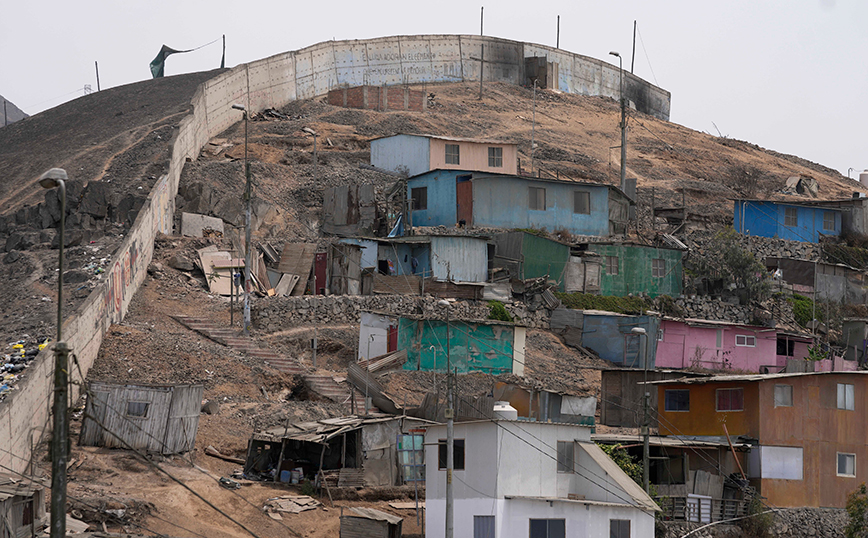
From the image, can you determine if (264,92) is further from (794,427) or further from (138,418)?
(794,427)

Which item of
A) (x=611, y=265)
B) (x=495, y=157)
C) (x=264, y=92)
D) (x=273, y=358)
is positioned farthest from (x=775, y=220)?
(x=264, y=92)

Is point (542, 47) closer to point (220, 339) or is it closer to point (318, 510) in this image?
point (220, 339)

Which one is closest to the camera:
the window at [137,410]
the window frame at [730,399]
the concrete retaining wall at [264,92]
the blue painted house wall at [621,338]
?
the concrete retaining wall at [264,92]

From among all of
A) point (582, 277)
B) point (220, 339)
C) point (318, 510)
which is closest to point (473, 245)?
point (582, 277)

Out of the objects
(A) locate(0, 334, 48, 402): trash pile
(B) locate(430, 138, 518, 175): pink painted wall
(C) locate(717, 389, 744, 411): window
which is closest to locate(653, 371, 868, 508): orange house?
(C) locate(717, 389, 744, 411): window

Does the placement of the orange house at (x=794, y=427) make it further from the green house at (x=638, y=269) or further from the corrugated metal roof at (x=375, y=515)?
the green house at (x=638, y=269)

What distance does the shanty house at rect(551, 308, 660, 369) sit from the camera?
126 feet

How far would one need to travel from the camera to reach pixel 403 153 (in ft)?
167

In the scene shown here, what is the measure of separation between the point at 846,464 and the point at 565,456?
9.51 m

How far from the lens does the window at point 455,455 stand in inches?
952

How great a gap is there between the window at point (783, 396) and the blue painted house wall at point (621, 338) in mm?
8928

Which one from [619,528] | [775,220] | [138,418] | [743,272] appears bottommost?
[619,528]

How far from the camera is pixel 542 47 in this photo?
258 feet

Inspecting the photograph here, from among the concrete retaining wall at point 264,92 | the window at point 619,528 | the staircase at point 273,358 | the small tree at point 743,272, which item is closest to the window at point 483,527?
the window at point 619,528
